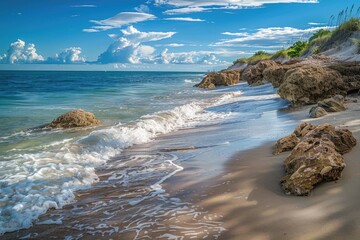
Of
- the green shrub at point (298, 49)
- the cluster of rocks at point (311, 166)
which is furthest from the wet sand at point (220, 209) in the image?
the green shrub at point (298, 49)

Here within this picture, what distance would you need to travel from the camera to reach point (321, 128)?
5.54 m

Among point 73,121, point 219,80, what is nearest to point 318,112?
point 73,121

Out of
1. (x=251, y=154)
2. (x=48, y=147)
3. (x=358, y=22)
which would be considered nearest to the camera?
(x=251, y=154)

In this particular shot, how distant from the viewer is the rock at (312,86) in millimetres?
11555

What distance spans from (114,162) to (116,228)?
11.2 feet

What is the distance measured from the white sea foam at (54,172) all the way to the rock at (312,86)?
464 centimetres

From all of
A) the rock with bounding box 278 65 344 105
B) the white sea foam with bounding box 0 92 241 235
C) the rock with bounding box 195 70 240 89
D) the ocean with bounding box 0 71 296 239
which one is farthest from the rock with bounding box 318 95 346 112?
the rock with bounding box 195 70 240 89

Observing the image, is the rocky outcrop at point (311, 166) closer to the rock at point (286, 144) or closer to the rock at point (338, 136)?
the rock at point (338, 136)

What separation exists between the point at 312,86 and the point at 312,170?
7972 millimetres

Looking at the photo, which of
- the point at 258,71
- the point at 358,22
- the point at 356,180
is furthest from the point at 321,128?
the point at 258,71

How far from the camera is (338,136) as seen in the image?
214 inches

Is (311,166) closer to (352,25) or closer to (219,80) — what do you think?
(352,25)

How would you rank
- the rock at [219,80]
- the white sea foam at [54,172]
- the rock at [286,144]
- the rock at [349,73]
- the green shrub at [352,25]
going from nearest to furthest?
the white sea foam at [54,172]
the rock at [286,144]
the rock at [349,73]
the green shrub at [352,25]
the rock at [219,80]

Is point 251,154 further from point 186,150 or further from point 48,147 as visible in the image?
point 48,147
